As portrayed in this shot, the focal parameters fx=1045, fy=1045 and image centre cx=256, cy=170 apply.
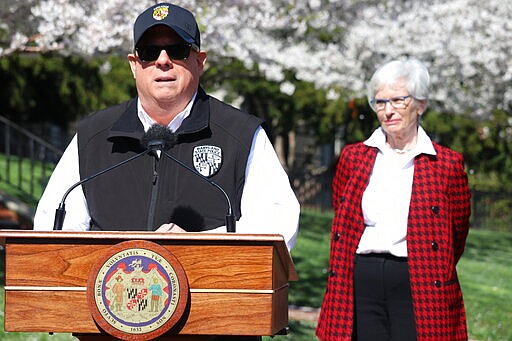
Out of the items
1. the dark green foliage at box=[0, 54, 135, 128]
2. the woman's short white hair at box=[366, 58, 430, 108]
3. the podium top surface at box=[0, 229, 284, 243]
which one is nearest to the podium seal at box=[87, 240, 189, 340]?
the podium top surface at box=[0, 229, 284, 243]

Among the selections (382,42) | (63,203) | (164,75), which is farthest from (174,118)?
(382,42)

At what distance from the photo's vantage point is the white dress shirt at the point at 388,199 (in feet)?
17.4

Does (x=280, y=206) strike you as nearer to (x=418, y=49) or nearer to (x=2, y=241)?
(x=2, y=241)

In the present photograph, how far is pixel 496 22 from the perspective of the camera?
2002 cm

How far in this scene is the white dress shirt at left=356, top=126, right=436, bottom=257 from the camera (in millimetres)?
5297

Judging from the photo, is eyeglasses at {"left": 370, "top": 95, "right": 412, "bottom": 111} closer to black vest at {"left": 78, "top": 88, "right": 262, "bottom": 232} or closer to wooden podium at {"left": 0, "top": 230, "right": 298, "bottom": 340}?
black vest at {"left": 78, "top": 88, "right": 262, "bottom": 232}

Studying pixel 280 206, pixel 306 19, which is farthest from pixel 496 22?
pixel 280 206

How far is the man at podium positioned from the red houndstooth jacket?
150cm

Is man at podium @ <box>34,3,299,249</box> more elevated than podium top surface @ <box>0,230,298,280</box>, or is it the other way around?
man at podium @ <box>34,3,299,249</box>

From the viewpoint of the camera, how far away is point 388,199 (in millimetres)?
5375

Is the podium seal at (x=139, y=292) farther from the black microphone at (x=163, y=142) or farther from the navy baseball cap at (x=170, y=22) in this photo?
the navy baseball cap at (x=170, y=22)

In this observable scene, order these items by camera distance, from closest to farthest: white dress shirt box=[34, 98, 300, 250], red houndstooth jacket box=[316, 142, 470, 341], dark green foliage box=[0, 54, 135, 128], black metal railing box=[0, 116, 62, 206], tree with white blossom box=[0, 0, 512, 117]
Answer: white dress shirt box=[34, 98, 300, 250] < red houndstooth jacket box=[316, 142, 470, 341] < black metal railing box=[0, 116, 62, 206] < tree with white blossom box=[0, 0, 512, 117] < dark green foliage box=[0, 54, 135, 128]

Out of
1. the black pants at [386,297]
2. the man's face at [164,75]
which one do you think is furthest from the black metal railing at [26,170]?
the man's face at [164,75]

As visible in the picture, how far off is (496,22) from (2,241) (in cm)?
1764
